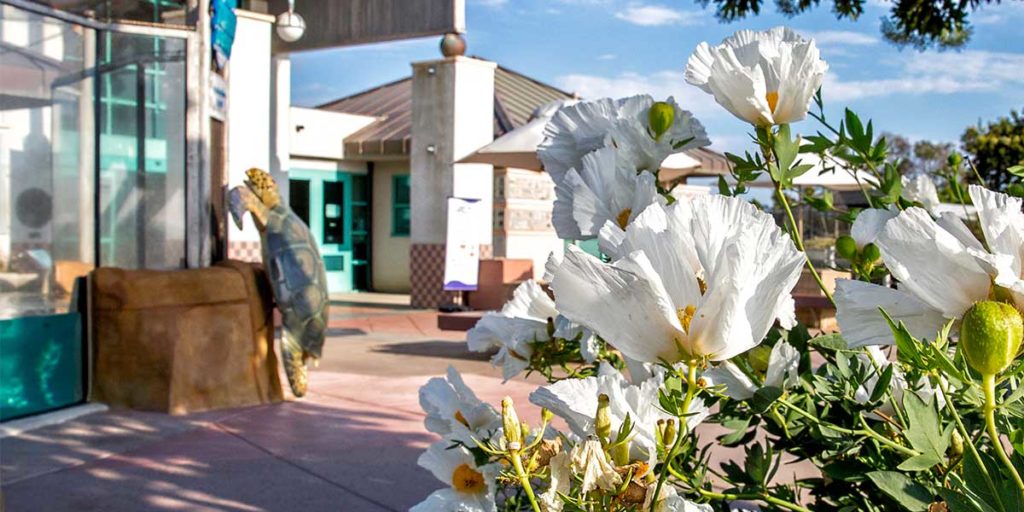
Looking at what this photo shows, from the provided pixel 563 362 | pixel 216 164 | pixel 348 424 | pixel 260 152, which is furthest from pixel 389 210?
pixel 563 362

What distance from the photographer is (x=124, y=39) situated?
19.2 feet

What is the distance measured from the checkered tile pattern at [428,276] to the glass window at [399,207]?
8.62 feet

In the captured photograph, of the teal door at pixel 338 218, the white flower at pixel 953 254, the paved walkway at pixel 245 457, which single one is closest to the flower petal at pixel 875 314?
the white flower at pixel 953 254

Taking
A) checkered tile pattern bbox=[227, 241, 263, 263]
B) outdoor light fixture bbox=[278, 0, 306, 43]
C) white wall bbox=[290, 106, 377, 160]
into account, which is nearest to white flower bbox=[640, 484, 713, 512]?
outdoor light fixture bbox=[278, 0, 306, 43]

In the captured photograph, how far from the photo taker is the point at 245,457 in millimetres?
4656

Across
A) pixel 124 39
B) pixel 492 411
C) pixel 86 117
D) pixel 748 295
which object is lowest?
pixel 492 411

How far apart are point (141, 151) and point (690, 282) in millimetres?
5713

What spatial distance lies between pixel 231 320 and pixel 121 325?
566 mm

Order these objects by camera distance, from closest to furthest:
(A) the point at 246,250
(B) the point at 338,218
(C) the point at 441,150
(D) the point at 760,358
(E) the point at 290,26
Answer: (D) the point at 760,358 → (E) the point at 290,26 → (A) the point at 246,250 → (C) the point at 441,150 → (B) the point at 338,218

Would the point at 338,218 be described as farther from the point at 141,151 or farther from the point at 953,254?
the point at 953,254

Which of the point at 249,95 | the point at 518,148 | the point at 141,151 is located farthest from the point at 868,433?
the point at 249,95

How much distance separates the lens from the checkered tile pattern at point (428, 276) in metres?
13.4

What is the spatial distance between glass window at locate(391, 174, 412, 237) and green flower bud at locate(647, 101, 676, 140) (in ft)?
49.1

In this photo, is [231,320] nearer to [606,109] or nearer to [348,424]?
[348,424]
